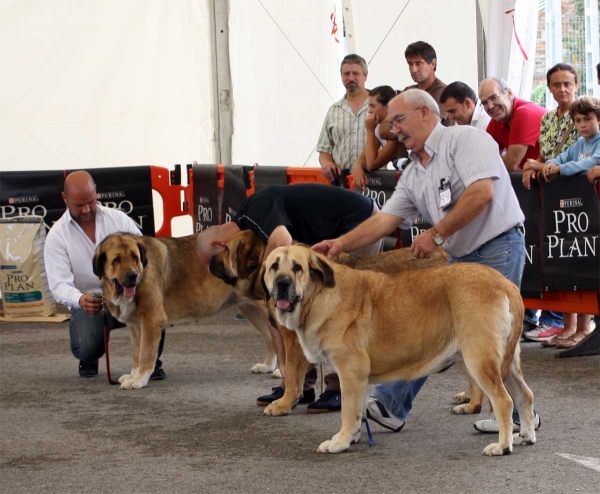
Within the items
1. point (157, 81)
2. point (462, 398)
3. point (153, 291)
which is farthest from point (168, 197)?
point (462, 398)

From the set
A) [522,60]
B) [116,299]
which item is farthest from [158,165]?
[116,299]

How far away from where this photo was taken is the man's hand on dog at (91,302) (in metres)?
7.17

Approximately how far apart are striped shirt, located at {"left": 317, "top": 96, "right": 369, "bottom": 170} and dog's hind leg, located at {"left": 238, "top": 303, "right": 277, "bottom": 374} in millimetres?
2101

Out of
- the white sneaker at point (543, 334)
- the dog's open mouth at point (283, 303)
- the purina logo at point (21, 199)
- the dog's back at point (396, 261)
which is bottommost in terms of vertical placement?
the white sneaker at point (543, 334)

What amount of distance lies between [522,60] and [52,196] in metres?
5.37

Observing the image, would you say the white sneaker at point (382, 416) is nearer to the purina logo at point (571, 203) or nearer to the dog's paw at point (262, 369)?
the dog's paw at point (262, 369)

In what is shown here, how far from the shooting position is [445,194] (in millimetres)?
5332

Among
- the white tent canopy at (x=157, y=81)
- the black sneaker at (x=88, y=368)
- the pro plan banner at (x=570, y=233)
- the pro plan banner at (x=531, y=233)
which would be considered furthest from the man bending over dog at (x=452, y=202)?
the white tent canopy at (x=157, y=81)

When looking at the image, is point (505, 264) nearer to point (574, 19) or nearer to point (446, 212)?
point (446, 212)

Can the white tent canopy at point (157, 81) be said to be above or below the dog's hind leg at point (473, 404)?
above

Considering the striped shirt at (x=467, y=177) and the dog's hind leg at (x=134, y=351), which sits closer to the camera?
the striped shirt at (x=467, y=177)

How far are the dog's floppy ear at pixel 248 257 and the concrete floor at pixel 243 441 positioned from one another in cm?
89

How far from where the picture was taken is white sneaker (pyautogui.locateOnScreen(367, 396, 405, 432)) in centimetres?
Answer: 553

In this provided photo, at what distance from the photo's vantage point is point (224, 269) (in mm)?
6434
